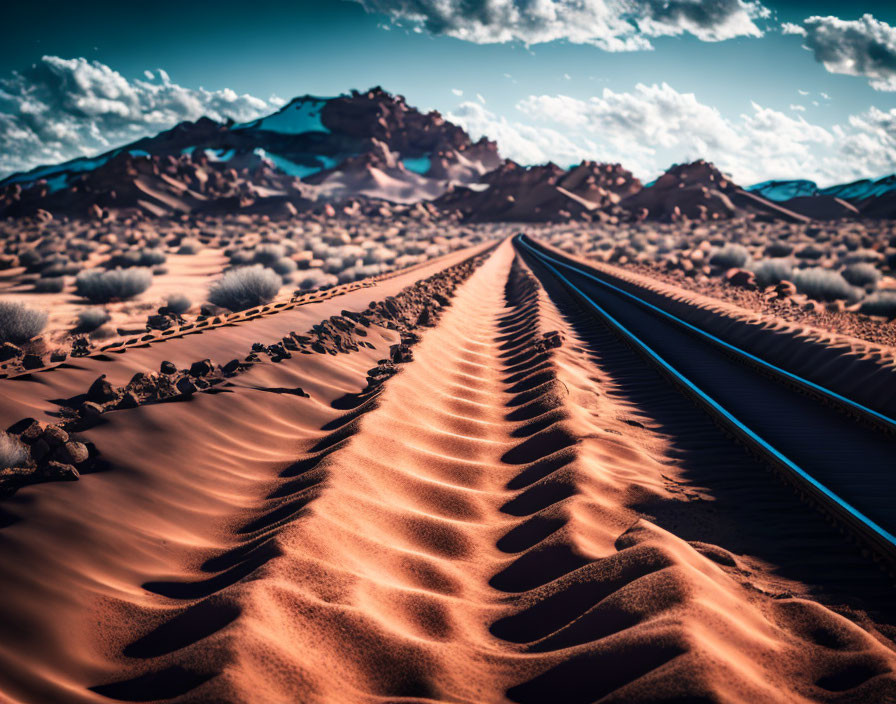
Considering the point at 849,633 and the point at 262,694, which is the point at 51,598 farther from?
the point at 849,633

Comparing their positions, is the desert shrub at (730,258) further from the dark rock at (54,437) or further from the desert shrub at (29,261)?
the desert shrub at (29,261)

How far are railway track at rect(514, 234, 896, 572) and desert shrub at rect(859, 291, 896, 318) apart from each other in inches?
313

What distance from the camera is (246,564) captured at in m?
3.25

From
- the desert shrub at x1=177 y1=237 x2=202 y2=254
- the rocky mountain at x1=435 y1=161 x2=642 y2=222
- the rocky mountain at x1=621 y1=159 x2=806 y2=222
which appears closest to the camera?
the desert shrub at x1=177 y1=237 x2=202 y2=254

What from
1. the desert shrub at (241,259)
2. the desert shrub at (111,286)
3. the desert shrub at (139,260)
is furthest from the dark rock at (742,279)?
the desert shrub at (139,260)

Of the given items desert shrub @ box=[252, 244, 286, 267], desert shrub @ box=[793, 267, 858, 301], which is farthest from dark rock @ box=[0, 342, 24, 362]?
desert shrub @ box=[793, 267, 858, 301]

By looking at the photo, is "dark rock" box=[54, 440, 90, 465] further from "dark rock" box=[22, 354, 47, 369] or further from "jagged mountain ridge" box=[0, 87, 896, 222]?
"jagged mountain ridge" box=[0, 87, 896, 222]

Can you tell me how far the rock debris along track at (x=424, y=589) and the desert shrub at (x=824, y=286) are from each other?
1708cm

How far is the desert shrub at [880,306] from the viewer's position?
15.5 metres

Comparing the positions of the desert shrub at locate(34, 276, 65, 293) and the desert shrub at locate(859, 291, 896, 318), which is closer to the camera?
the desert shrub at locate(859, 291, 896, 318)

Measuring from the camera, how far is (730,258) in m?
27.7

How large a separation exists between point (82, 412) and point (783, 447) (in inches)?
265

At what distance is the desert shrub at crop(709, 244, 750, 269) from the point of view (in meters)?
27.3

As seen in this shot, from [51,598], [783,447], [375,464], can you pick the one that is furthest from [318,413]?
[783,447]
